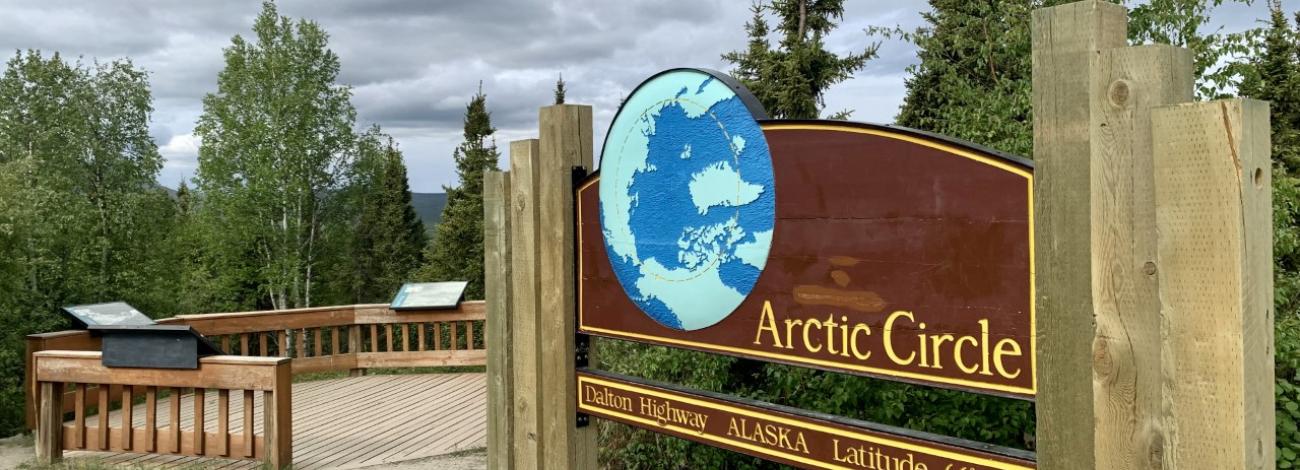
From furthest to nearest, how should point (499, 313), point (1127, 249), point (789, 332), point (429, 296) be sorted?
point (429, 296) < point (499, 313) < point (789, 332) < point (1127, 249)

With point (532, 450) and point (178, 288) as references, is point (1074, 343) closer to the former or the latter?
point (532, 450)

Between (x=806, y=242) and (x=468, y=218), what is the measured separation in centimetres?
2318

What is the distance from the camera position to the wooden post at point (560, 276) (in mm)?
3686

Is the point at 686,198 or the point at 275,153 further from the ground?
the point at 275,153

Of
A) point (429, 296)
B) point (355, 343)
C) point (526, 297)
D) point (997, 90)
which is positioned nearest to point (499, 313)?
point (526, 297)

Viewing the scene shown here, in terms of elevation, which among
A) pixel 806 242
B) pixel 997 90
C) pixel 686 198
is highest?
pixel 997 90

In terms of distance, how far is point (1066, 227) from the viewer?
6.93 feet

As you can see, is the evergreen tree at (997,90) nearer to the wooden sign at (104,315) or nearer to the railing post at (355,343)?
the railing post at (355,343)

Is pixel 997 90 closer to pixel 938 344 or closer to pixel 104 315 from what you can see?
pixel 938 344

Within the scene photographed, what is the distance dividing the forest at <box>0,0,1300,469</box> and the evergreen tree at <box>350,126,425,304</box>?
0.09 metres

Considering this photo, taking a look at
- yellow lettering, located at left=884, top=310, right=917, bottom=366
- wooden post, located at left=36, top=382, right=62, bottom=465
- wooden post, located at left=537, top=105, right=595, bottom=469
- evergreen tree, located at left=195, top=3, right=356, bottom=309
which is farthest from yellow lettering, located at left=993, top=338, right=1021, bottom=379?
evergreen tree, located at left=195, top=3, right=356, bottom=309

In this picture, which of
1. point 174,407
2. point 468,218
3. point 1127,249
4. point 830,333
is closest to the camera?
point 1127,249

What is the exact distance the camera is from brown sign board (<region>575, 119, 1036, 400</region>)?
2.22m

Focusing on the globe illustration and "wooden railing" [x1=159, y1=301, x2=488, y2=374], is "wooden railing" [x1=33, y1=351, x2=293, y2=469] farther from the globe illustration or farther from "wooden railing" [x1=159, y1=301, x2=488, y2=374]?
the globe illustration
